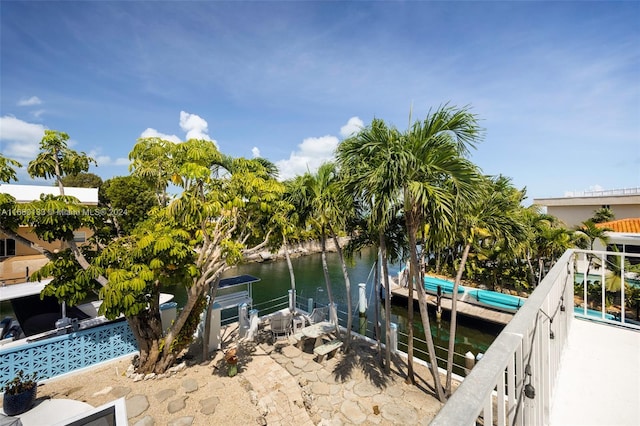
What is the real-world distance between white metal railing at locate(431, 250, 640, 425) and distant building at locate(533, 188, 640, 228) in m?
24.0

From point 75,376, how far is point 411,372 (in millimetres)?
8286

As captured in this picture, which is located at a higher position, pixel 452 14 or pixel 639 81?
pixel 452 14

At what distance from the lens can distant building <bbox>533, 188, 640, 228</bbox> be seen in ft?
67.7

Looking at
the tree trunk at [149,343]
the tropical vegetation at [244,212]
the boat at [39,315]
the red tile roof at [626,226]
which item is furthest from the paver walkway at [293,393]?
the red tile roof at [626,226]

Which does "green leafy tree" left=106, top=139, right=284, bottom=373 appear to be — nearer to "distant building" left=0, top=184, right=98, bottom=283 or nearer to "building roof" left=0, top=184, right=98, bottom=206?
"distant building" left=0, top=184, right=98, bottom=283

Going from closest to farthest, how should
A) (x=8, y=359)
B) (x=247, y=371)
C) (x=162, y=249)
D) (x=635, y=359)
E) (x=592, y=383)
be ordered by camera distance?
(x=592, y=383)
(x=635, y=359)
(x=162, y=249)
(x=8, y=359)
(x=247, y=371)

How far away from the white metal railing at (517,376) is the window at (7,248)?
23.1 meters

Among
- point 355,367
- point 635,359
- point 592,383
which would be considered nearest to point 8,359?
point 355,367

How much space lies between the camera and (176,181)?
22.4 ft

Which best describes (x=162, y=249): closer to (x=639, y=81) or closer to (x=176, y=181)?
(x=176, y=181)

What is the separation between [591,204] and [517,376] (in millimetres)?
28856

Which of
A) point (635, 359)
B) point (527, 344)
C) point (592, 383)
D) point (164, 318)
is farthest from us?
point (164, 318)

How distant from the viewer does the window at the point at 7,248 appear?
15867 millimetres

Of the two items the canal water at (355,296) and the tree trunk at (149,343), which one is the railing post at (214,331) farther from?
the canal water at (355,296)
